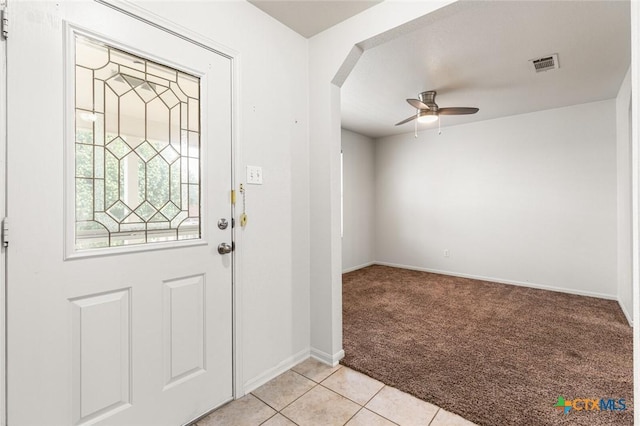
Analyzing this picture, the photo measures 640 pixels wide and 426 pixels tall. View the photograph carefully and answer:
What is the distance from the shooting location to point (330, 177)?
2168mm

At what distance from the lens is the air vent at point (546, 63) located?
8.77 feet

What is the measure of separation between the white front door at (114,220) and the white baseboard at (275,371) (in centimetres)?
14

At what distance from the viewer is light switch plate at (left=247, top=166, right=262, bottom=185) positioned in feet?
6.24

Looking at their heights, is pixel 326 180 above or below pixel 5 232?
above

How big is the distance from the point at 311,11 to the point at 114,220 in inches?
68.4

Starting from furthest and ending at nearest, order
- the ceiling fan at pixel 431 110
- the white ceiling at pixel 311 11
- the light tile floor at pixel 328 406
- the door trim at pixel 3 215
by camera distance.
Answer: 1. the ceiling fan at pixel 431 110
2. the white ceiling at pixel 311 11
3. the light tile floor at pixel 328 406
4. the door trim at pixel 3 215

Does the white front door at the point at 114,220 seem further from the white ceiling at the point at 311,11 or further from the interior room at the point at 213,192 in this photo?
the white ceiling at the point at 311,11

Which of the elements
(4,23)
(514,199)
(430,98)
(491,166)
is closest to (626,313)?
(514,199)

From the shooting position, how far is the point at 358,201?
18.2ft

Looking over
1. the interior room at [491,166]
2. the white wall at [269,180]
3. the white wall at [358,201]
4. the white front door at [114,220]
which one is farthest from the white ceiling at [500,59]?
the white front door at [114,220]

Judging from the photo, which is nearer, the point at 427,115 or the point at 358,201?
the point at 427,115

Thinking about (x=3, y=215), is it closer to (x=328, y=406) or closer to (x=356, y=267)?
(x=328, y=406)

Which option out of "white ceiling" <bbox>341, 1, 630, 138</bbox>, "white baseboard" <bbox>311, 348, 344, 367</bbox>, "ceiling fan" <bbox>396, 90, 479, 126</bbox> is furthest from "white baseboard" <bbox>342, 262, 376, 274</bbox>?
"white baseboard" <bbox>311, 348, 344, 367</bbox>

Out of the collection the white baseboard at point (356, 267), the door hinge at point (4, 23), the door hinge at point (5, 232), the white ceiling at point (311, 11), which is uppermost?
the white ceiling at point (311, 11)
